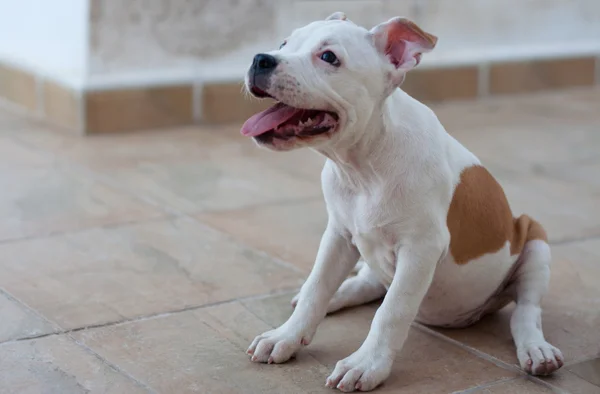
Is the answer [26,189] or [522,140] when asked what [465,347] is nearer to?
[26,189]

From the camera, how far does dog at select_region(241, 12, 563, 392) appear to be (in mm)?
2545

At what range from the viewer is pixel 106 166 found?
16.3ft

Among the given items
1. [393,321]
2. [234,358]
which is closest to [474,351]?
[393,321]

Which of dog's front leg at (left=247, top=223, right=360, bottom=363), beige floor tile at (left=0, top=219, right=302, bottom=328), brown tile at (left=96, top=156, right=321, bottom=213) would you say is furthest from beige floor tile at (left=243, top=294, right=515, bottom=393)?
brown tile at (left=96, top=156, right=321, bottom=213)

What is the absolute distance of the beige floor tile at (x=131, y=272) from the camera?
10.7ft

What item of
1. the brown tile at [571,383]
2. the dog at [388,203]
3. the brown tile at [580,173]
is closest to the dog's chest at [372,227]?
the dog at [388,203]

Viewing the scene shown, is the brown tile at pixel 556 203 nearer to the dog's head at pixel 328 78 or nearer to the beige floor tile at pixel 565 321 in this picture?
the beige floor tile at pixel 565 321

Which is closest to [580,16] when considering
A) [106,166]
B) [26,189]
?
[106,166]

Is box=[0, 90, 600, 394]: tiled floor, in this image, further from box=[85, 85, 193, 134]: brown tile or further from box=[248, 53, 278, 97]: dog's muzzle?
box=[248, 53, 278, 97]: dog's muzzle

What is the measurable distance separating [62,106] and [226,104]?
954mm

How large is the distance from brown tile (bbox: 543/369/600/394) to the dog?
3cm

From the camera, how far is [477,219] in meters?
2.90

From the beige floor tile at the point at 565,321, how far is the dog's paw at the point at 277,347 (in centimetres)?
54

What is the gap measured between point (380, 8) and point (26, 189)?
2.82 meters
